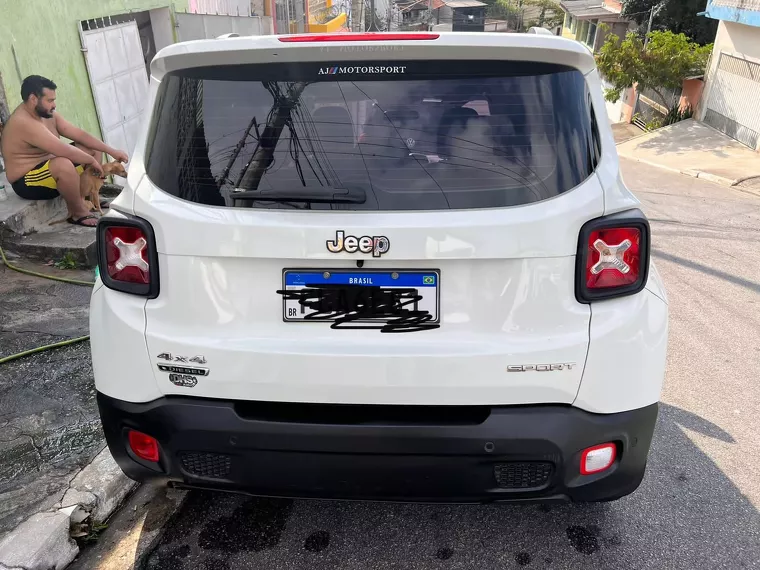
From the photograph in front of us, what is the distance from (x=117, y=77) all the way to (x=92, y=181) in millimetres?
3277

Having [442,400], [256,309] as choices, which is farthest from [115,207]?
[442,400]

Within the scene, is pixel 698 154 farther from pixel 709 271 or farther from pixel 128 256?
pixel 128 256

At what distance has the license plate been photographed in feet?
6.30

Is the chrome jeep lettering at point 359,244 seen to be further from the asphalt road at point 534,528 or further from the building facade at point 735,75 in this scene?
the building facade at point 735,75

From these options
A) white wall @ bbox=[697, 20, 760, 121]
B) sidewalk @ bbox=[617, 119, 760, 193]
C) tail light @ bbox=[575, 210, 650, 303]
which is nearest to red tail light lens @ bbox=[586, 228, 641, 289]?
tail light @ bbox=[575, 210, 650, 303]

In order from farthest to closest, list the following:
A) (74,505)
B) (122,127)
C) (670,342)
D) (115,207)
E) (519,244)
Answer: (122,127) < (670,342) < (74,505) < (115,207) < (519,244)

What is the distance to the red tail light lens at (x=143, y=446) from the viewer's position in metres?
2.14

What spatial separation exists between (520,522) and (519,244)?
141cm

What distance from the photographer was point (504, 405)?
1.98 meters

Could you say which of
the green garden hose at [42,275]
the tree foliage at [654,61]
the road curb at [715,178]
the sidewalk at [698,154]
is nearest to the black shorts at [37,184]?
the green garden hose at [42,275]

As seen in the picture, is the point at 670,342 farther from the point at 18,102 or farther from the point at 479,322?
the point at 18,102

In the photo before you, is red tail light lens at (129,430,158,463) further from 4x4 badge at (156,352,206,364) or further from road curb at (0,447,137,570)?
road curb at (0,447,137,570)

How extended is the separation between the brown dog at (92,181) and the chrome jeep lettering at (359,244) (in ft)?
16.2

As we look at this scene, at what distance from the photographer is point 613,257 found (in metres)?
1.95
